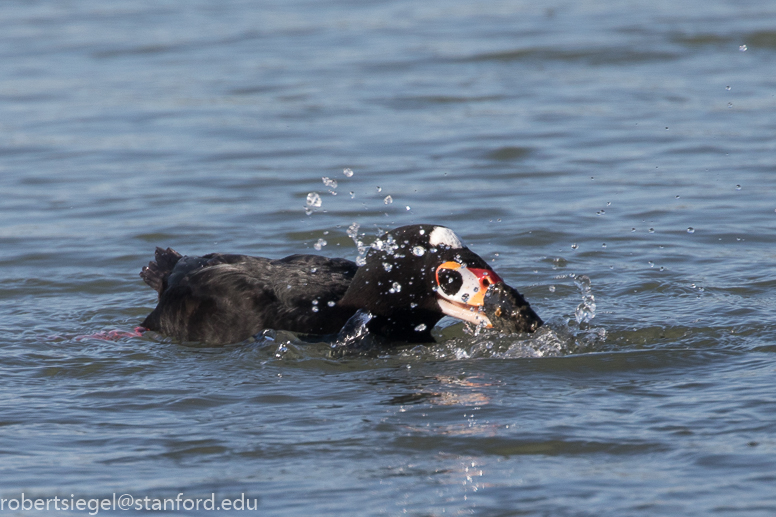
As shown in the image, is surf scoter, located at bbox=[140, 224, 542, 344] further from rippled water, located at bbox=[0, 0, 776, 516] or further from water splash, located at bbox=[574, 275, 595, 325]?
water splash, located at bbox=[574, 275, 595, 325]

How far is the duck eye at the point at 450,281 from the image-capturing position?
6.70 m

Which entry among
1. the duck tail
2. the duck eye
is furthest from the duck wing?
the duck eye

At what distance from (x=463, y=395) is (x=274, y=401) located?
102 centimetres

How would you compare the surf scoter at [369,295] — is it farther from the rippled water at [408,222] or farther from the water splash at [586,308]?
the water splash at [586,308]

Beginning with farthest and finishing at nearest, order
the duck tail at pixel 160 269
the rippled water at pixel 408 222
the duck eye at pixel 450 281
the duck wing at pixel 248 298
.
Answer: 1. the duck tail at pixel 160 269
2. the duck wing at pixel 248 298
3. the duck eye at pixel 450 281
4. the rippled water at pixel 408 222

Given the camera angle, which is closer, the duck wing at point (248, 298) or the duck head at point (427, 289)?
the duck head at point (427, 289)

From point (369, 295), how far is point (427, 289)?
36cm

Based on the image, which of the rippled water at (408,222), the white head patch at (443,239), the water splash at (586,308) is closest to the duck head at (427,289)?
the white head patch at (443,239)

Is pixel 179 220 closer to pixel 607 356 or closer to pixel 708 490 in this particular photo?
pixel 607 356

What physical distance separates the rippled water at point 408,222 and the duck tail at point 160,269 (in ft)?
1.58

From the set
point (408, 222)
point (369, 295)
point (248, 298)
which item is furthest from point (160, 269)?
point (408, 222)

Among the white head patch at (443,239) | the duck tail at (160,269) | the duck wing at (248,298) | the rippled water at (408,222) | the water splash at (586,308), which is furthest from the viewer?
the duck tail at (160,269)

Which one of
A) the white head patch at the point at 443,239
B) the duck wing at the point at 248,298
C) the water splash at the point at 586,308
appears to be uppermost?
the white head patch at the point at 443,239

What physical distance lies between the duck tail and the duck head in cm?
162
